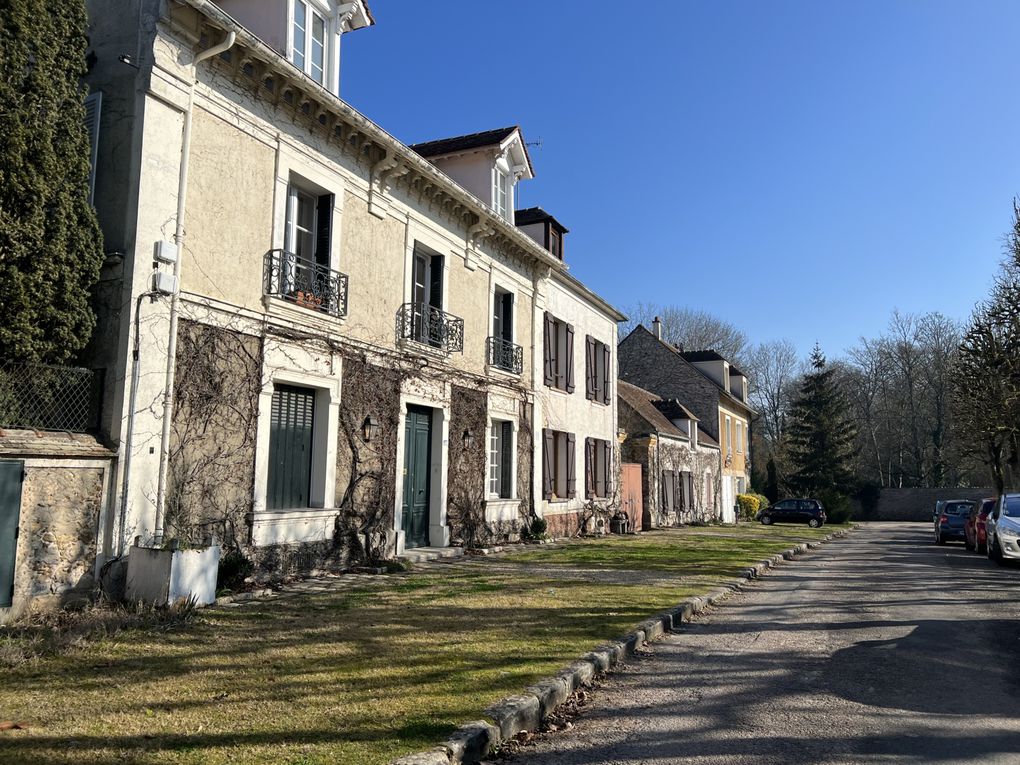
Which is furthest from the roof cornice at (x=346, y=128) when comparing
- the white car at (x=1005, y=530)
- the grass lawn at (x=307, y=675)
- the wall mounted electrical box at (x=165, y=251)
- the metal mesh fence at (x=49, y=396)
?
the white car at (x=1005, y=530)

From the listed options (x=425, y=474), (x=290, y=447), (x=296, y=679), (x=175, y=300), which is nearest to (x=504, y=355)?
(x=425, y=474)

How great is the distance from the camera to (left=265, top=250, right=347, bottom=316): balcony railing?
9.99 m

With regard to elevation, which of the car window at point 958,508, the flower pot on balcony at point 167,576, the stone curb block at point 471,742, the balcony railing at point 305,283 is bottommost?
the stone curb block at point 471,742

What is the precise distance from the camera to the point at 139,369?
7992 millimetres

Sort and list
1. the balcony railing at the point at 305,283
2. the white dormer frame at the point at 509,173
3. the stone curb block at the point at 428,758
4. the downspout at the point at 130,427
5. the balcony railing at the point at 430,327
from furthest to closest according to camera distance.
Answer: the white dormer frame at the point at 509,173 → the balcony railing at the point at 430,327 → the balcony railing at the point at 305,283 → the downspout at the point at 130,427 → the stone curb block at the point at 428,758

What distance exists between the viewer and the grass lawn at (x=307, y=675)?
153 inches

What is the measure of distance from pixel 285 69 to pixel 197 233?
2.62m

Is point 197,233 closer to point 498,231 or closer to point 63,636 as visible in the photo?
point 63,636

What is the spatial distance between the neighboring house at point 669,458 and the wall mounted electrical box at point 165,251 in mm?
19281

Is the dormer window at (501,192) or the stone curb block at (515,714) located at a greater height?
the dormer window at (501,192)

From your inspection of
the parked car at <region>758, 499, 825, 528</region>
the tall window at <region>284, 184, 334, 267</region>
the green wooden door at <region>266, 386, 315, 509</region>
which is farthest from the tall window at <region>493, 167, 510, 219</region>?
the parked car at <region>758, 499, 825, 528</region>

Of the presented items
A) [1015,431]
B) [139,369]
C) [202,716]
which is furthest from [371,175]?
[1015,431]

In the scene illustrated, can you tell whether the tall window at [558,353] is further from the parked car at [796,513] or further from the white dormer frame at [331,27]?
the parked car at [796,513]

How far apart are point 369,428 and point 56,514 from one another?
502 cm
